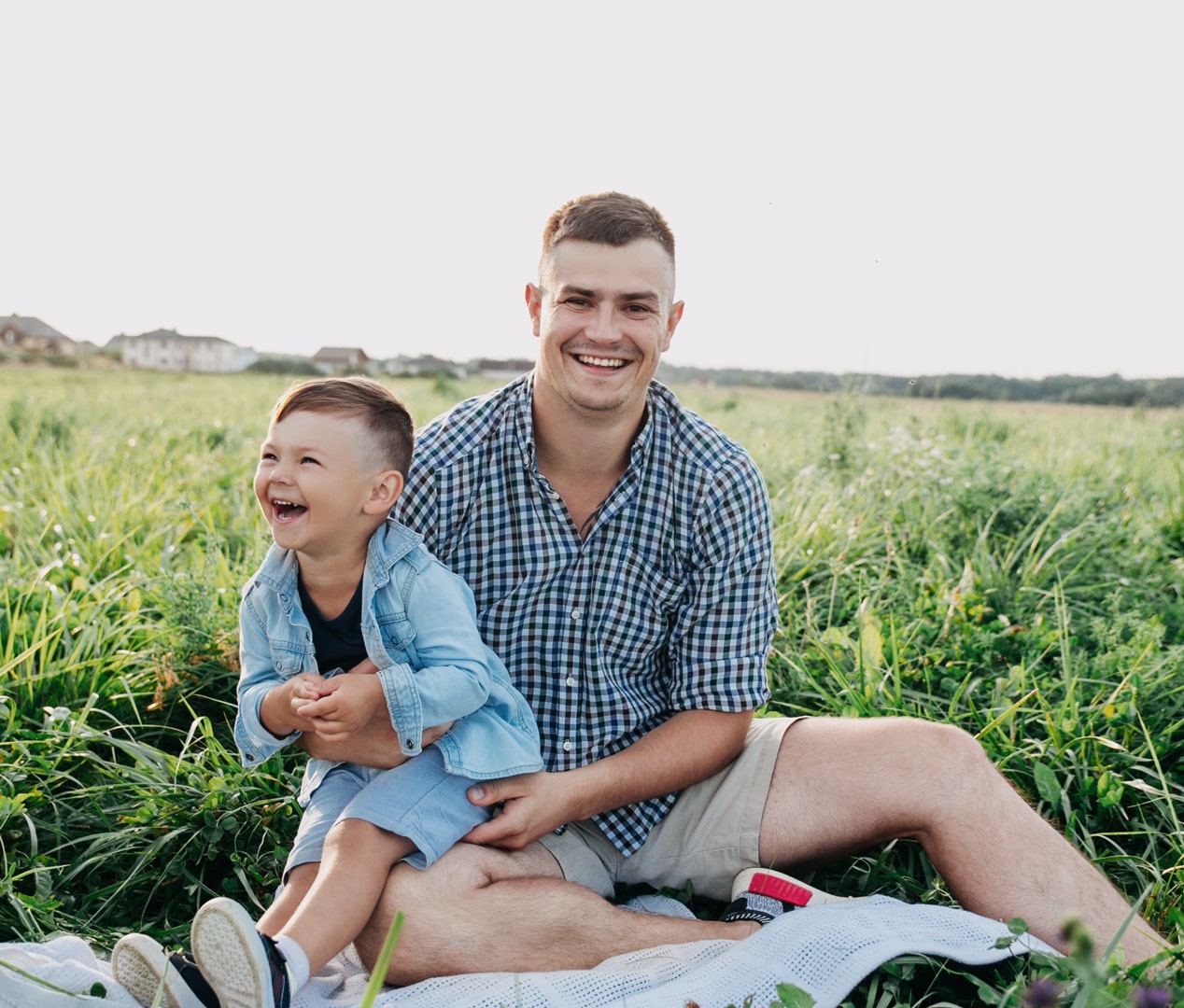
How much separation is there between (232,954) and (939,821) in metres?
1.50

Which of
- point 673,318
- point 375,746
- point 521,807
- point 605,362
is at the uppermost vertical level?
point 673,318

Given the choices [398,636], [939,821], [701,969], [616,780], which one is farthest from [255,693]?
[939,821]

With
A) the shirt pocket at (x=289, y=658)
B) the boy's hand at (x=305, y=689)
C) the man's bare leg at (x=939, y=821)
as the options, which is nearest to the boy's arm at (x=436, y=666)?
the boy's hand at (x=305, y=689)

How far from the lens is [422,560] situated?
7.31 ft

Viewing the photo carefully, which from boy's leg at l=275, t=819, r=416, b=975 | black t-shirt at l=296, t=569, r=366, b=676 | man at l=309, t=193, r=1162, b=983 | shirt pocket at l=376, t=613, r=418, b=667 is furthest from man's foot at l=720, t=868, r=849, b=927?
black t-shirt at l=296, t=569, r=366, b=676

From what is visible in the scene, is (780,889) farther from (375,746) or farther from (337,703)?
(337,703)

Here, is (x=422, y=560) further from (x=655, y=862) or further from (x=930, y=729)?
A: (x=930, y=729)

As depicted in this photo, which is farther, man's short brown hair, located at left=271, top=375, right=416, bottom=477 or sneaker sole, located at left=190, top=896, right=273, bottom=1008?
man's short brown hair, located at left=271, top=375, right=416, bottom=477

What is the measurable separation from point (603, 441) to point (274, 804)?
125cm

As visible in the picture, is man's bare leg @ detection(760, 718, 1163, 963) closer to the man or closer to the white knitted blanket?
the man

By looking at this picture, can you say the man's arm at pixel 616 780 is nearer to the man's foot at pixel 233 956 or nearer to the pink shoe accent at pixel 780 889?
the pink shoe accent at pixel 780 889

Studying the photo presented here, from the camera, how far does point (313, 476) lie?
6.81ft

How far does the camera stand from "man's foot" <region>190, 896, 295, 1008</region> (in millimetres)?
1710

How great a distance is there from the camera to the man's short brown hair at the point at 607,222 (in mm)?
2479
